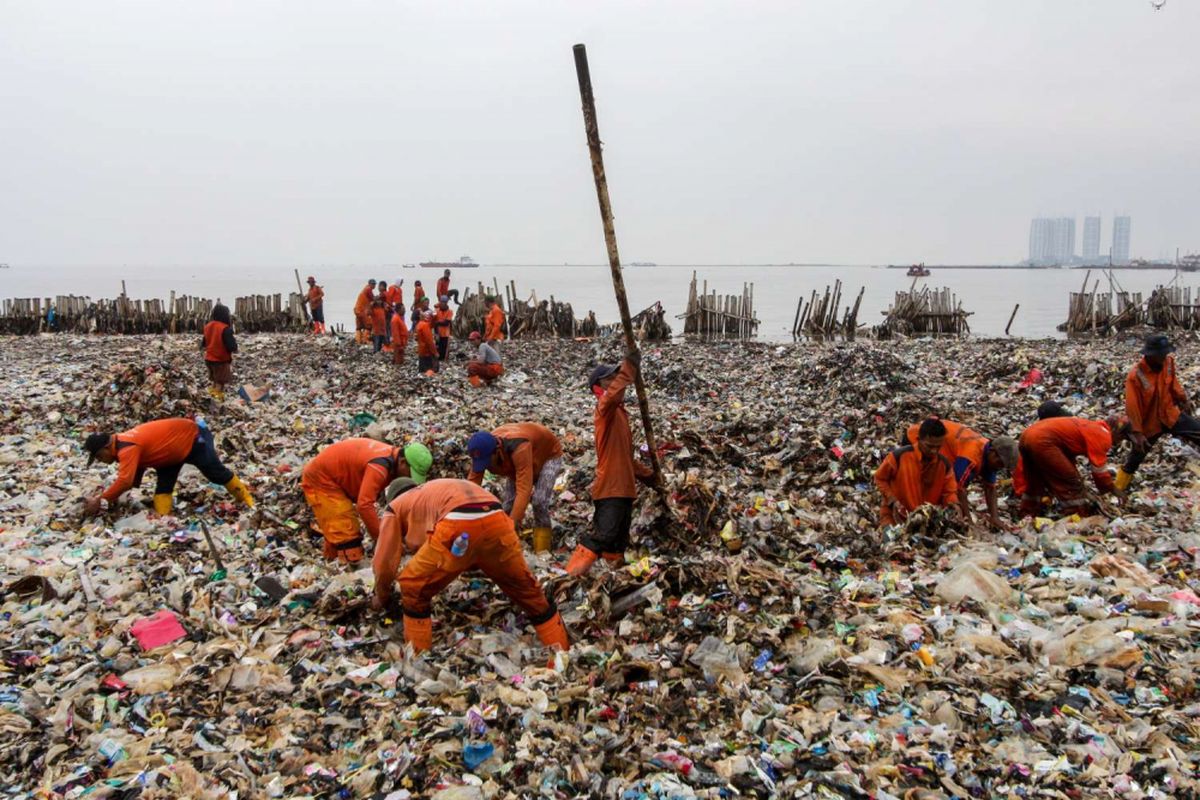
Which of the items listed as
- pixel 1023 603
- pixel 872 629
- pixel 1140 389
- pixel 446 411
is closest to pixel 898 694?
pixel 872 629

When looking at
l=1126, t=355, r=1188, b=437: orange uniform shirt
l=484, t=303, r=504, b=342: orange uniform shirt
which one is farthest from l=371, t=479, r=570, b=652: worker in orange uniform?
l=484, t=303, r=504, b=342: orange uniform shirt

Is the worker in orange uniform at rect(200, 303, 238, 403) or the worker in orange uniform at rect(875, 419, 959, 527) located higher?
the worker in orange uniform at rect(200, 303, 238, 403)

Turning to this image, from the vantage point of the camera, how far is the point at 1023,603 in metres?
4.41

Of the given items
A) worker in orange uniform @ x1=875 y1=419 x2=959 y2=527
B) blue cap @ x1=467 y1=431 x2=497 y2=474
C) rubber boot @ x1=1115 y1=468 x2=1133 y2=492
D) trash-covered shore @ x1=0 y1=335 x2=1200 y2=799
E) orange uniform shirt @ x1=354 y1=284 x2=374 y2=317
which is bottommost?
trash-covered shore @ x1=0 y1=335 x2=1200 y2=799

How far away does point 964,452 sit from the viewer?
562 centimetres

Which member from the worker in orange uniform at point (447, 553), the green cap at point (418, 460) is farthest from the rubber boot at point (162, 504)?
the worker in orange uniform at point (447, 553)

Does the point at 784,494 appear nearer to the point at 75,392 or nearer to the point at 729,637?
the point at 729,637

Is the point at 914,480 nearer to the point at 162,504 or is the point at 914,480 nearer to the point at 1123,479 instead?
the point at 1123,479

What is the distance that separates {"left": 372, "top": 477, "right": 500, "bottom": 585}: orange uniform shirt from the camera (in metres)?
4.06

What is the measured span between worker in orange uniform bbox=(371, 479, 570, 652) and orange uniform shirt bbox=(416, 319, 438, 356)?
9.27 m

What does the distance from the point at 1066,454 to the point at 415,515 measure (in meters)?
4.86

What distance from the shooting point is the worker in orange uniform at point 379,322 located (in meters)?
15.8

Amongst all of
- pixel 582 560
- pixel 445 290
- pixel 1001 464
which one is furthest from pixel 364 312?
pixel 1001 464

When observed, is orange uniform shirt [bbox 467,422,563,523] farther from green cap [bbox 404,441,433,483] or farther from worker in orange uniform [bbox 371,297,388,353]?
worker in orange uniform [bbox 371,297,388,353]
